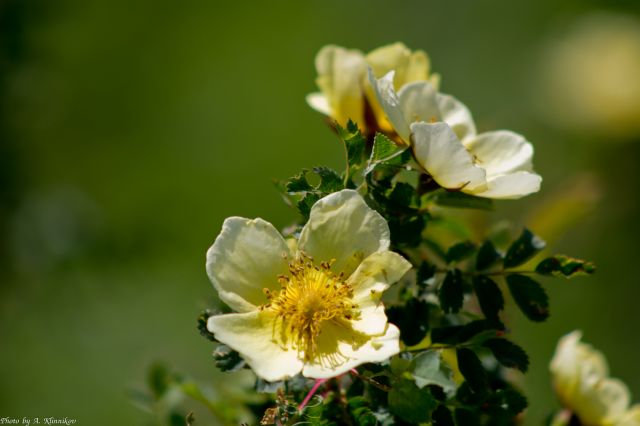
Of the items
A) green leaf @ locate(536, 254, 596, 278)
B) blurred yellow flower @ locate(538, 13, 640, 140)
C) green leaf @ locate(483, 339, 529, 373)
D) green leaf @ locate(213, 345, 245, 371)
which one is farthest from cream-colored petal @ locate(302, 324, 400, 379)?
blurred yellow flower @ locate(538, 13, 640, 140)

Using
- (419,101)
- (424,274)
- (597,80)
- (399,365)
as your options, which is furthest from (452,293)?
(597,80)

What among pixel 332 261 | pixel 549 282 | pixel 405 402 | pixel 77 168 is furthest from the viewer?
pixel 77 168

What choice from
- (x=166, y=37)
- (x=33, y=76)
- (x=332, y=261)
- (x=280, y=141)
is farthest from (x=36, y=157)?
(x=332, y=261)

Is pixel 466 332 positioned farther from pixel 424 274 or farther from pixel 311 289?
pixel 311 289

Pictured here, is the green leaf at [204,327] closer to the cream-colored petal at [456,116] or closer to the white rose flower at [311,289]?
the white rose flower at [311,289]

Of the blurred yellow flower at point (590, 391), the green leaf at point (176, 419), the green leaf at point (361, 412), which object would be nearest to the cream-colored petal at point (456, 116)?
the blurred yellow flower at point (590, 391)

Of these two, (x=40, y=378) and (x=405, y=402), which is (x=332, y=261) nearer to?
(x=405, y=402)
